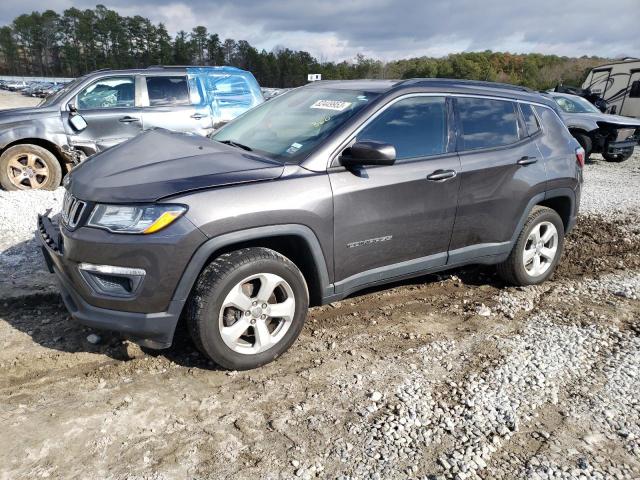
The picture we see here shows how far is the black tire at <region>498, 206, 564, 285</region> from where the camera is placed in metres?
4.27

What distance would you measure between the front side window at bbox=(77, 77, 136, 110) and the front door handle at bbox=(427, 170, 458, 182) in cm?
552

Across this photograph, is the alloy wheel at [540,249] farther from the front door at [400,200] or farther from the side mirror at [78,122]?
the side mirror at [78,122]

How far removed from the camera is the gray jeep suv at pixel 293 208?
272 cm

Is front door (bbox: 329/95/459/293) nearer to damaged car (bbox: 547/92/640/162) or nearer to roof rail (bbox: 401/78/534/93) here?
roof rail (bbox: 401/78/534/93)

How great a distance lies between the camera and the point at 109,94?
23.9 ft

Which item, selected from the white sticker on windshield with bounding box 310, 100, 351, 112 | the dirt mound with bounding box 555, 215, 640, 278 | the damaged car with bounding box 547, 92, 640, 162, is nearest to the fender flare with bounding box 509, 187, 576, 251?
the dirt mound with bounding box 555, 215, 640, 278

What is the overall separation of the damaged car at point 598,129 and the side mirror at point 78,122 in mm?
10715

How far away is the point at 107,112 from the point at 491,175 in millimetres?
5738

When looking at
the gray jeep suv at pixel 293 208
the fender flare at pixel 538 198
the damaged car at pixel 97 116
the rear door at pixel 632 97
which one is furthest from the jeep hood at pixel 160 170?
the rear door at pixel 632 97

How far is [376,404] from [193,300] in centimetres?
122

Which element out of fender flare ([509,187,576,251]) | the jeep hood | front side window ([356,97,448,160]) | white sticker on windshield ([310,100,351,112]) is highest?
white sticker on windshield ([310,100,351,112])

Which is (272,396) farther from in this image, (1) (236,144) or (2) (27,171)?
(2) (27,171)

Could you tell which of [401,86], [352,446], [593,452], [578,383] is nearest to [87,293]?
[352,446]

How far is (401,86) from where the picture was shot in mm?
3561
